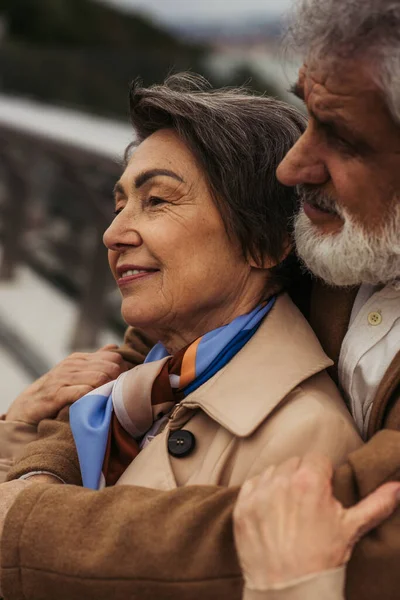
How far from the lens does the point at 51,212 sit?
7930 mm

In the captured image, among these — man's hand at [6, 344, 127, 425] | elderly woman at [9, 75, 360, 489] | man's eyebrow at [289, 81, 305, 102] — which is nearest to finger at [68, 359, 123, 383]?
man's hand at [6, 344, 127, 425]

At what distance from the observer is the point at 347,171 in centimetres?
187

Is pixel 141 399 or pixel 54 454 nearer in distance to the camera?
pixel 141 399

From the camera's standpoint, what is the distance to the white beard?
74.7 inches

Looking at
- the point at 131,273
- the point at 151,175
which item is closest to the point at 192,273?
the point at 131,273

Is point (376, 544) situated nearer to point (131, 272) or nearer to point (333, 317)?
point (333, 317)

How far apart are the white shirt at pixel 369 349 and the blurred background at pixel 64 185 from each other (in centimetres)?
54

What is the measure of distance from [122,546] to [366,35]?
3.45 feet

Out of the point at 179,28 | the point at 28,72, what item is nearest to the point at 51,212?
the point at 28,72

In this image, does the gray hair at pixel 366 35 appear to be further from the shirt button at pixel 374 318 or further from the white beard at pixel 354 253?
the shirt button at pixel 374 318

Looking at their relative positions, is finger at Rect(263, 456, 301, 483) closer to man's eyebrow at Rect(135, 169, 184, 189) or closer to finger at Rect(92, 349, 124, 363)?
man's eyebrow at Rect(135, 169, 184, 189)

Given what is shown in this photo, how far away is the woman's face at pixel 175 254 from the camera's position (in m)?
2.26

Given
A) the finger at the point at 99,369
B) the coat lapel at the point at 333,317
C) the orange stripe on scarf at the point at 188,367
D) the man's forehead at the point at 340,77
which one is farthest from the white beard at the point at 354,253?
the finger at the point at 99,369

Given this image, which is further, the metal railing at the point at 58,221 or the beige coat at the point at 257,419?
the metal railing at the point at 58,221
